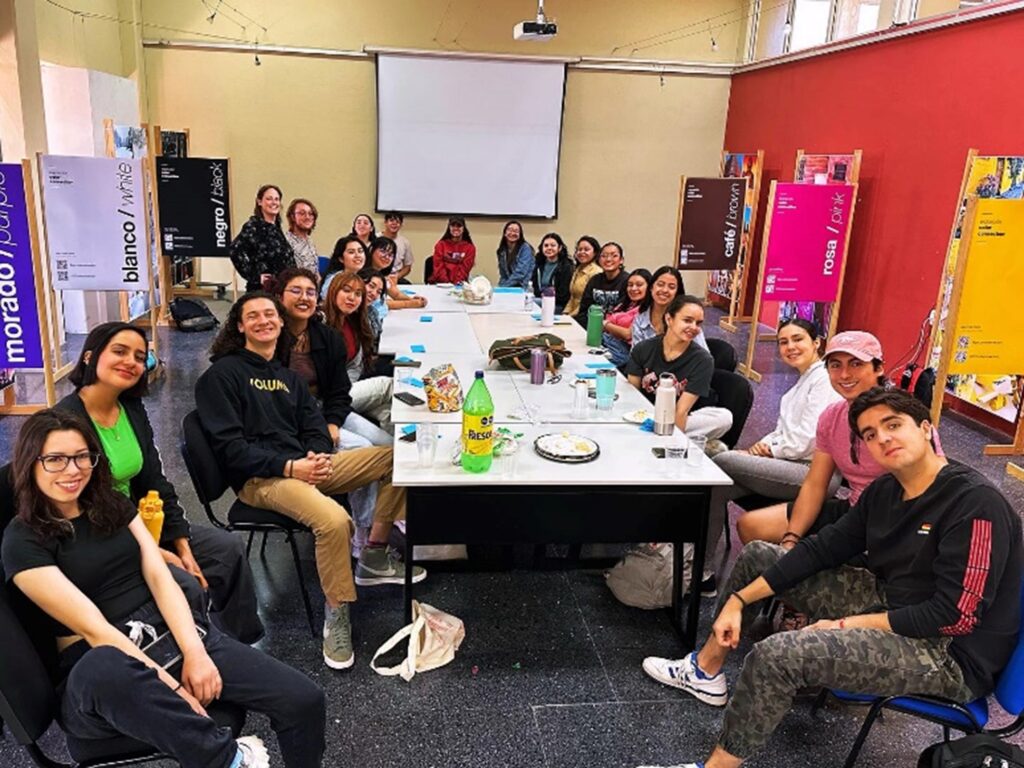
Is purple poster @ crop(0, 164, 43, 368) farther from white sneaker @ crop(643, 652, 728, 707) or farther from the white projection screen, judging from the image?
the white projection screen

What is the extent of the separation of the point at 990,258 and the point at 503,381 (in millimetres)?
2792

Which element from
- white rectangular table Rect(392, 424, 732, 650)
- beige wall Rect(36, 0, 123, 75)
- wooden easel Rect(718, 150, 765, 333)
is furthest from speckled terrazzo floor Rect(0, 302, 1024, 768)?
wooden easel Rect(718, 150, 765, 333)

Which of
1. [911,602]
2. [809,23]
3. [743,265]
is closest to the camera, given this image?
[911,602]

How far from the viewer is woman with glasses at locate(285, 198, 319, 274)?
6.12m

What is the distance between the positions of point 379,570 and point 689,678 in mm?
1257

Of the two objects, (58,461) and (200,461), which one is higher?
(58,461)

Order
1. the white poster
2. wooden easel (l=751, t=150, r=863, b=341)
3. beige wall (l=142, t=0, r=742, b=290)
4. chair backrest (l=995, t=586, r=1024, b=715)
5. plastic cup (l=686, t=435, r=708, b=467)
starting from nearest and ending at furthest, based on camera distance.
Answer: chair backrest (l=995, t=586, r=1024, b=715) < plastic cup (l=686, t=435, r=708, b=467) < the white poster < wooden easel (l=751, t=150, r=863, b=341) < beige wall (l=142, t=0, r=742, b=290)

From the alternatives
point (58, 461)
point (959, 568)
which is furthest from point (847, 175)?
point (58, 461)

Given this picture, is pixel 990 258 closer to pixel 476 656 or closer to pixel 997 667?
pixel 997 667

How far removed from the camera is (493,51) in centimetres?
886

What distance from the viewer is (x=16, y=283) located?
4590 mm

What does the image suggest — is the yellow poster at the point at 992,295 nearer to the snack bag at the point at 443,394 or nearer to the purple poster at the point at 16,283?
the snack bag at the point at 443,394

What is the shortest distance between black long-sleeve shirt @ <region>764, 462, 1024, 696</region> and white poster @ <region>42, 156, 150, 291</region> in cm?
486

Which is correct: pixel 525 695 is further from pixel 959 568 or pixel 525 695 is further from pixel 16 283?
pixel 16 283
